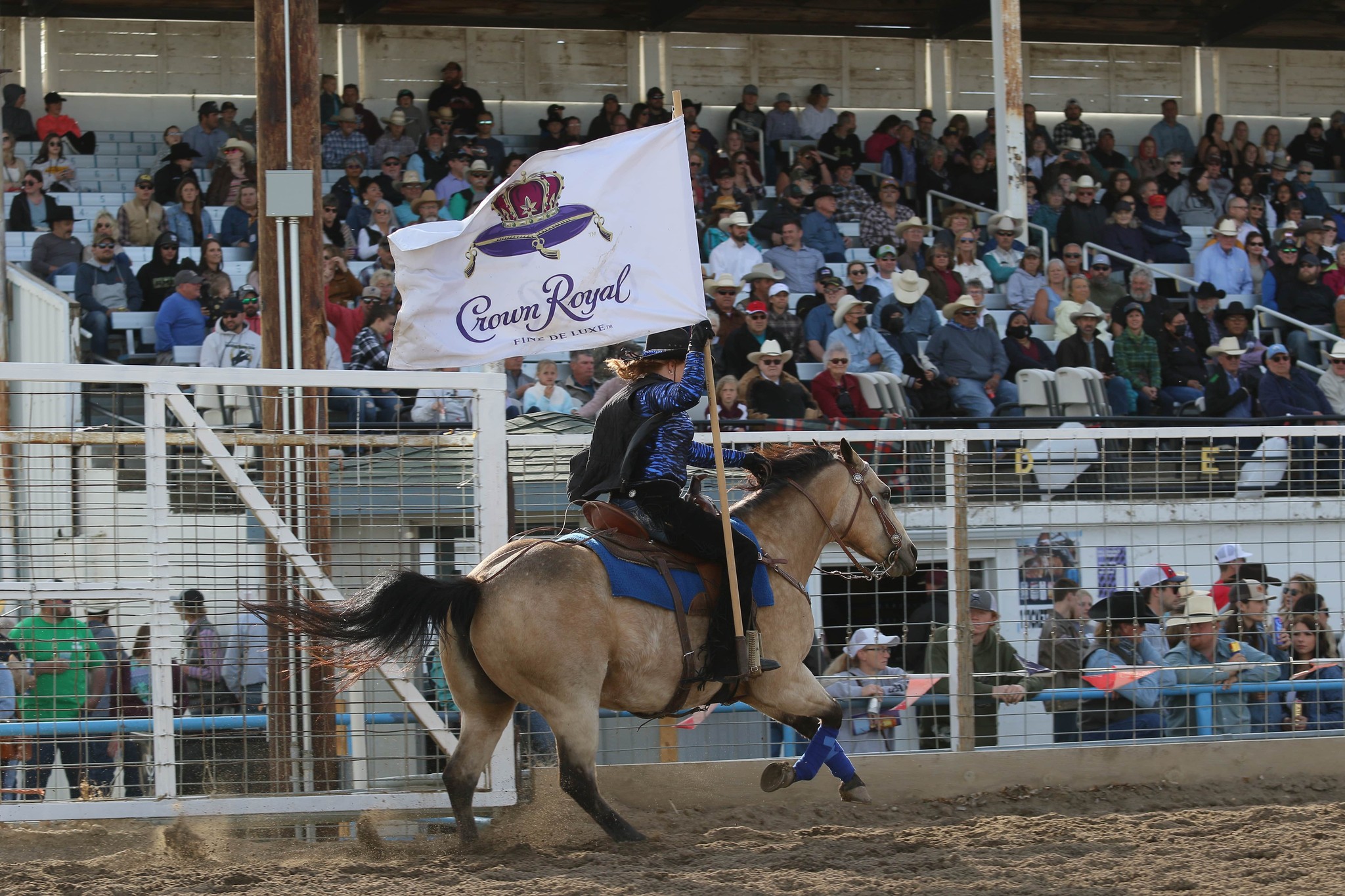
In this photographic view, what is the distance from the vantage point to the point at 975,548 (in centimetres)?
841

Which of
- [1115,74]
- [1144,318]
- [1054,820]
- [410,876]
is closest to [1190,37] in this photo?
[1115,74]

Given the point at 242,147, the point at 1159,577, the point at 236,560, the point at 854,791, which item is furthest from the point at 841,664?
the point at 242,147

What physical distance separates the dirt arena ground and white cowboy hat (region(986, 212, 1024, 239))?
979cm

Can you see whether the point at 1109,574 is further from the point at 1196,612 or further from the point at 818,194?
the point at 818,194

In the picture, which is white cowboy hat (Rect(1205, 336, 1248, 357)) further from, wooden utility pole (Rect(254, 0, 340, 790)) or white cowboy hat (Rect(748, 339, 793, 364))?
wooden utility pole (Rect(254, 0, 340, 790))

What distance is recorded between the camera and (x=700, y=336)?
6660 mm

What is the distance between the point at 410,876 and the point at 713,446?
2.32 meters

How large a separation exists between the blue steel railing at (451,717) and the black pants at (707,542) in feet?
2.06

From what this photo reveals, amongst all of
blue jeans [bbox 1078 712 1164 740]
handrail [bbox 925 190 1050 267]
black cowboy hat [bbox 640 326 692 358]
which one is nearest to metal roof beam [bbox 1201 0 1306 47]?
handrail [bbox 925 190 1050 267]

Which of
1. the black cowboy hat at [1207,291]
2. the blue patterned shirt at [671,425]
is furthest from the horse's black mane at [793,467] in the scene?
the black cowboy hat at [1207,291]

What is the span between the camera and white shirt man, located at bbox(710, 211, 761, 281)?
48.1ft

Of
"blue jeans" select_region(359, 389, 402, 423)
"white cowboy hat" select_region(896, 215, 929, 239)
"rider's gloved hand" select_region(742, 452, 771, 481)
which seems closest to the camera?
"rider's gloved hand" select_region(742, 452, 771, 481)

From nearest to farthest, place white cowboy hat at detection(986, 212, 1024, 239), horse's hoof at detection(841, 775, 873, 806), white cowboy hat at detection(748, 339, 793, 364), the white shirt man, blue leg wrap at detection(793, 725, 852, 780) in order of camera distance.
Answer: blue leg wrap at detection(793, 725, 852, 780)
horse's hoof at detection(841, 775, 873, 806)
white cowboy hat at detection(748, 339, 793, 364)
the white shirt man
white cowboy hat at detection(986, 212, 1024, 239)

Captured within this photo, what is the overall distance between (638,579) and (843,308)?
7.35 metres
